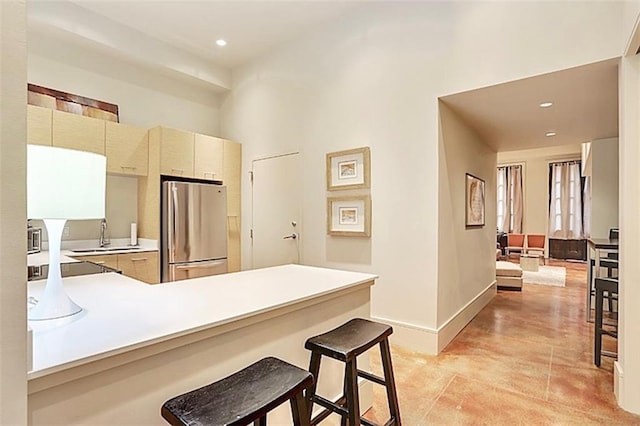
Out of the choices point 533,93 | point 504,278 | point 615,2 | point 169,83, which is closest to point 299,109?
point 169,83

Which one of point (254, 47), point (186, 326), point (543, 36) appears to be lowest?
point (186, 326)

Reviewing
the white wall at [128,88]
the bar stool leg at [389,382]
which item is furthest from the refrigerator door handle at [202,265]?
the bar stool leg at [389,382]

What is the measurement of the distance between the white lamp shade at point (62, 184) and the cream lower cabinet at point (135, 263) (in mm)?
2780

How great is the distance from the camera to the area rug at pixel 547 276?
607cm

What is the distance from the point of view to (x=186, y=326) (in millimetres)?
1091

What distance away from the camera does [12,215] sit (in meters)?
0.70

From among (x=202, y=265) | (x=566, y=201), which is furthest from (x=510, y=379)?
(x=566, y=201)

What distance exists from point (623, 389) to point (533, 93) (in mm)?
2243

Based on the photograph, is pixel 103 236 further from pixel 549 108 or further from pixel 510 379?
pixel 549 108

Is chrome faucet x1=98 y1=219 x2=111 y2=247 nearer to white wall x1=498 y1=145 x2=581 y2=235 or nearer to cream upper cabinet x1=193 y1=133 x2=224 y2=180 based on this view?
cream upper cabinet x1=193 y1=133 x2=224 y2=180

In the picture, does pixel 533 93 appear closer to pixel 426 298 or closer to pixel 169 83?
pixel 426 298

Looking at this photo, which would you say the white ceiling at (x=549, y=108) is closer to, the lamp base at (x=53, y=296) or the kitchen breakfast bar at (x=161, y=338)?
the kitchen breakfast bar at (x=161, y=338)

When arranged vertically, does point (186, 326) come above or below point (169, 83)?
below

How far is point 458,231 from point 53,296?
3.43 meters
